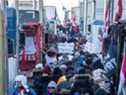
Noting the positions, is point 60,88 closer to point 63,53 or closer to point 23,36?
point 63,53

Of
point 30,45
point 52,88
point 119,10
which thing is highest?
point 119,10

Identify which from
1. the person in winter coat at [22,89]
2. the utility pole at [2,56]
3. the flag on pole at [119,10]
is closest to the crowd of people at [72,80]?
the person in winter coat at [22,89]

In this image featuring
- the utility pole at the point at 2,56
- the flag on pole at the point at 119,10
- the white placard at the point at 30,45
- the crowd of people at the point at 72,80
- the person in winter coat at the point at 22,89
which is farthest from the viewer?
the white placard at the point at 30,45

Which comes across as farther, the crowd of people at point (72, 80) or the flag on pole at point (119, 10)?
the flag on pole at point (119, 10)

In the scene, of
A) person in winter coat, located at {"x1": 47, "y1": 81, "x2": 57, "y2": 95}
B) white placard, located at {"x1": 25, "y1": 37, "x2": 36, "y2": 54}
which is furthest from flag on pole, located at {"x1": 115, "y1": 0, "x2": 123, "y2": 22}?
white placard, located at {"x1": 25, "y1": 37, "x2": 36, "y2": 54}

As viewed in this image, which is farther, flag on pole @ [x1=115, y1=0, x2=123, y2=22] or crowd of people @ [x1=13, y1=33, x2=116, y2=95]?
flag on pole @ [x1=115, y1=0, x2=123, y2=22]

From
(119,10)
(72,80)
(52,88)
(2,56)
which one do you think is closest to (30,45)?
(119,10)

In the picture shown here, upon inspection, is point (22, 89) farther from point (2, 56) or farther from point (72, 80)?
point (2, 56)

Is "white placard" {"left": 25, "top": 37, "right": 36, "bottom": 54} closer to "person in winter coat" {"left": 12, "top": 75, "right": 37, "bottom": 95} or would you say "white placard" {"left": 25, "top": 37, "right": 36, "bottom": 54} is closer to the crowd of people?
the crowd of people

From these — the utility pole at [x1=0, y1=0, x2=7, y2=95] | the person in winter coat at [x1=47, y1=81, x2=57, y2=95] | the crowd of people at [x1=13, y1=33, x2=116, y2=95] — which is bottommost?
the person in winter coat at [x1=47, y1=81, x2=57, y2=95]

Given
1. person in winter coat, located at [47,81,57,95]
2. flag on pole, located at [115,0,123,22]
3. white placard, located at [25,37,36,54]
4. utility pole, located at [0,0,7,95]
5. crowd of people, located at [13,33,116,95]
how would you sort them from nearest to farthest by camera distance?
utility pole, located at [0,0,7,95] < crowd of people, located at [13,33,116,95] < person in winter coat, located at [47,81,57,95] < flag on pole, located at [115,0,123,22] < white placard, located at [25,37,36,54]

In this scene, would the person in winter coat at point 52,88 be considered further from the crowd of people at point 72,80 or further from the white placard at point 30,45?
the white placard at point 30,45

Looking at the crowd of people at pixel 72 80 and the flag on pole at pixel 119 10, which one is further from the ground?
the flag on pole at pixel 119 10

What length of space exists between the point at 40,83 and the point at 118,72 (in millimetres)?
1839
